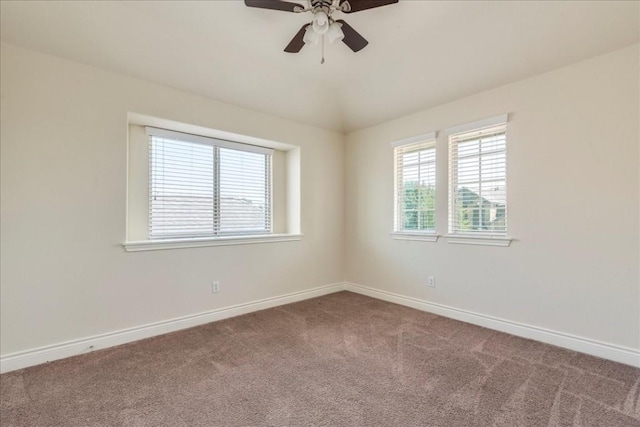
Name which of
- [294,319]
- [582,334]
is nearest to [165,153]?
[294,319]

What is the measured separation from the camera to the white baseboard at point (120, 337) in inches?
94.3

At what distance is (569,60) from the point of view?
2.66 m

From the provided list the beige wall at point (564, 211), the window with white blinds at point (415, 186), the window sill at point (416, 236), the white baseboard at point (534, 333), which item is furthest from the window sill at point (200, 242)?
the beige wall at point (564, 211)

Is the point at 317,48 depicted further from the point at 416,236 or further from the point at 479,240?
the point at 479,240

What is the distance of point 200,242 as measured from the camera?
337 cm

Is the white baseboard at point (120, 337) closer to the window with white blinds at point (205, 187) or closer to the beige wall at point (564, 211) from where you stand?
the window with white blinds at point (205, 187)

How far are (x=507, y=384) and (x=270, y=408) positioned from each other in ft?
5.43

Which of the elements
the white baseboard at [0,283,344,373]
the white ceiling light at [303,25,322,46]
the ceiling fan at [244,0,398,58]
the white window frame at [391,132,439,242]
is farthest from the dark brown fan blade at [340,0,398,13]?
the white baseboard at [0,283,344,373]

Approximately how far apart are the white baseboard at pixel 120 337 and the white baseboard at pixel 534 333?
174 cm

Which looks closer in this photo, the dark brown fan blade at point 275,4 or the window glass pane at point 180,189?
the dark brown fan blade at point 275,4

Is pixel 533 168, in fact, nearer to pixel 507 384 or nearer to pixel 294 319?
pixel 507 384

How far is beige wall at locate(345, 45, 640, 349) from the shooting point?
2447 millimetres

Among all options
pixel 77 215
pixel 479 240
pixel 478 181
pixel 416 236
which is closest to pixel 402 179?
pixel 416 236

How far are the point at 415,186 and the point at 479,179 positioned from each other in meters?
0.82
